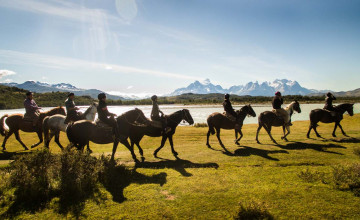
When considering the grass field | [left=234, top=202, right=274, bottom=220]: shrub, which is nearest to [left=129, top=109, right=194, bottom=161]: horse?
→ the grass field

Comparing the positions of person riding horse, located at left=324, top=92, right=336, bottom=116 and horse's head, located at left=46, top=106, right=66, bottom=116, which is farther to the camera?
person riding horse, located at left=324, top=92, right=336, bottom=116

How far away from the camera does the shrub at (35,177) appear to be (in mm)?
7429

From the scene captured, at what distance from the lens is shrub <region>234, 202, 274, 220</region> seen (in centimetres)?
605

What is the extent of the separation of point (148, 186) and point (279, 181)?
18.7 feet

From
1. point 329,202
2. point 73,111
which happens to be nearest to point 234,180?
point 329,202

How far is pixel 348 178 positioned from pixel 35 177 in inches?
498

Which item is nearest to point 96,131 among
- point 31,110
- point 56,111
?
point 56,111

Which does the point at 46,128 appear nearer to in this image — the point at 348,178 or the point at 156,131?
the point at 156,131

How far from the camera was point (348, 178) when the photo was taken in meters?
7.77

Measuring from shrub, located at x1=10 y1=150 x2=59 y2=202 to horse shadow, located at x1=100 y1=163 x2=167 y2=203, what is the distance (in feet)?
6.64

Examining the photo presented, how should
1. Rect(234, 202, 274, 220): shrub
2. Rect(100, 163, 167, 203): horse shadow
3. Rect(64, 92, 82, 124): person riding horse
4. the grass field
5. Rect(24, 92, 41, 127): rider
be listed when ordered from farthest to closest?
Rect(24, 92, 41, 127): rider < Rect(64, 92, 82, 124): person riding horse < Rect(100, 163, 167, 203): horse shadow < the grass field < Rect(234, 202, 274, 220): shrub

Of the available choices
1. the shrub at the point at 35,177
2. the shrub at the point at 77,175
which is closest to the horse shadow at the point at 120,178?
the shrub at the point at 77,175

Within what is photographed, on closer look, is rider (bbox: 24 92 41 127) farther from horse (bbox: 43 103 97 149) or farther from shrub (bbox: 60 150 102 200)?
shrub (bbox: 60 150 102 200)

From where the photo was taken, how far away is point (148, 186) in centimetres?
840
